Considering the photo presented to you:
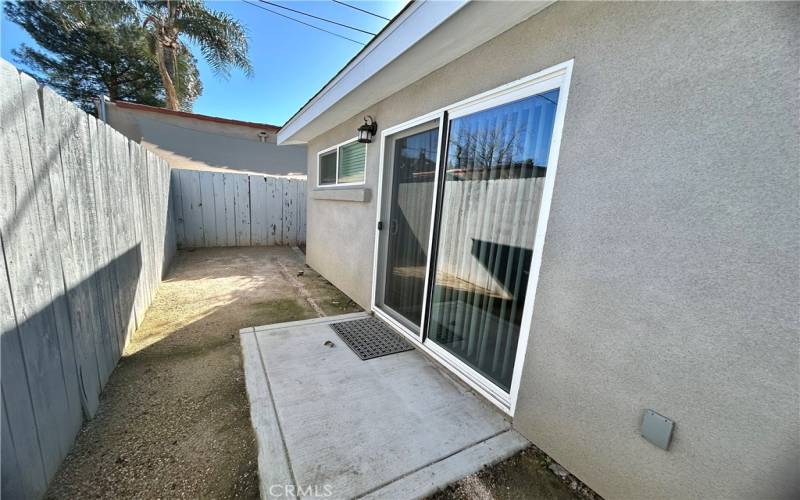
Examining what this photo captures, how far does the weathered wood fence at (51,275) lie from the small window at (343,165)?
2.30m

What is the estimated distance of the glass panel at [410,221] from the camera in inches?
102

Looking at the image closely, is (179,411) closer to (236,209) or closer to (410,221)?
(410,221)

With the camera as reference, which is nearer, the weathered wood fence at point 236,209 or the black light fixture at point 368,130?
the black light fixture at point 368,130

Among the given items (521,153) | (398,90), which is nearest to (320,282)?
(398,90)

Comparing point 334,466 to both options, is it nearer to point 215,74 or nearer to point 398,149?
point 398,149

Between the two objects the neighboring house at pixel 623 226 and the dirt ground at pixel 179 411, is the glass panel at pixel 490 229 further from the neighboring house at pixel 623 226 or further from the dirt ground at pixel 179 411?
the dirt ground at pixel 179 411

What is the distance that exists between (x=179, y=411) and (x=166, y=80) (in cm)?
1257

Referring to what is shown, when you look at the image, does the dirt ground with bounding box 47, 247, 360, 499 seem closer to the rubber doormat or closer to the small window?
the rubber doormat

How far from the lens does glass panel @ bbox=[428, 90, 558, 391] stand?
5.83 ft

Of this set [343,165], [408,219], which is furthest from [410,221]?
[343,165]

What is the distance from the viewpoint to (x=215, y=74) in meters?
10.3

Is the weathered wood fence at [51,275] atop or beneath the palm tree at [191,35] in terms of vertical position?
beneath

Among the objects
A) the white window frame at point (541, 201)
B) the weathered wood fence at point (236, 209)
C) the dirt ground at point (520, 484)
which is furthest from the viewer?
the weathered wood fence at point (236, 209)

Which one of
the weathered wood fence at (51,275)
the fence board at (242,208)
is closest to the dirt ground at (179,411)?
the weathered wood fence at (51,275)
